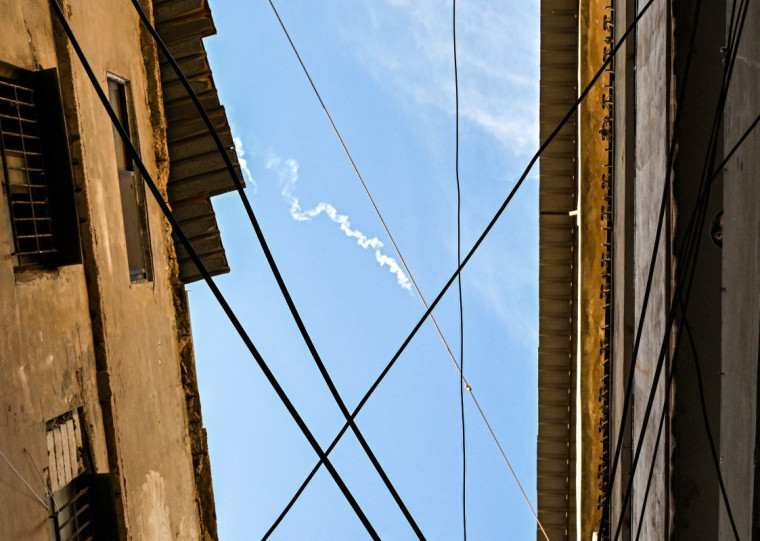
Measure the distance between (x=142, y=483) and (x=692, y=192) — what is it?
231 inches

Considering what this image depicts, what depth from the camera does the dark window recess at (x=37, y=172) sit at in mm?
5490

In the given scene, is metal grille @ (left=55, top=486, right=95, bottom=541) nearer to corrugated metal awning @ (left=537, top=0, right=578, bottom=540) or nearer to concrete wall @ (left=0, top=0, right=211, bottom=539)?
concrete wall @ (left=0, top=0, right=211, bottom=539)

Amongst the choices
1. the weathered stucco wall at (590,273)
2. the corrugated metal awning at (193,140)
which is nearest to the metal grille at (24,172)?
the corrugated metal awning at (193,140)

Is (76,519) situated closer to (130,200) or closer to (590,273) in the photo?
(130,200)

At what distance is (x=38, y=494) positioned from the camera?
17.5 ft

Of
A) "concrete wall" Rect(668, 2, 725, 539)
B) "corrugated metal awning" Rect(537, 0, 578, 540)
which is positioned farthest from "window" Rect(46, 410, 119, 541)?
"corrugated metal awning" Rect(537, 0, 578, 540)

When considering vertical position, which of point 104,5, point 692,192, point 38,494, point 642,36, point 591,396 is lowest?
point 591,396

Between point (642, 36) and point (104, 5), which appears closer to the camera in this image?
point (104, 5)

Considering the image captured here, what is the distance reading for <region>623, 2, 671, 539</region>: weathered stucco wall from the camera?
719cm

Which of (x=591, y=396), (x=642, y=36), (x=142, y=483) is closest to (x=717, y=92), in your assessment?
(x=642, y=36)

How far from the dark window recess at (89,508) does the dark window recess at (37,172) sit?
71.9 inches

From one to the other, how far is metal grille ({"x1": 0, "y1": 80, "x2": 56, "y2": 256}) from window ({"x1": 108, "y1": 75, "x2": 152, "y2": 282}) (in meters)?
1.46

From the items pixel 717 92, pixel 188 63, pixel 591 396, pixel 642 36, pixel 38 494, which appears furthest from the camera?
pixel 591 396

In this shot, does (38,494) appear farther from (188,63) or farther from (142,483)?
(188,63)
